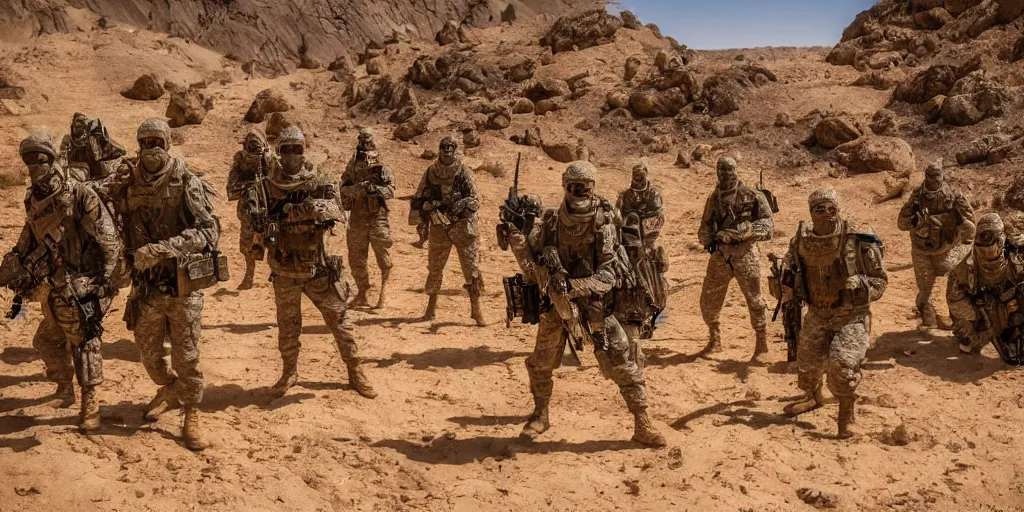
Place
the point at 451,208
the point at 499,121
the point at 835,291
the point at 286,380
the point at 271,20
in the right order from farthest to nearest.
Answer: the point at 271,20 < the point at 499,121 < the point at 451,208 < the point at 286,380 < the point at 835,291

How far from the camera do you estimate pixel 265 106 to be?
23.8 m

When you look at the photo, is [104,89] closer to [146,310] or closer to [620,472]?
[146,310]

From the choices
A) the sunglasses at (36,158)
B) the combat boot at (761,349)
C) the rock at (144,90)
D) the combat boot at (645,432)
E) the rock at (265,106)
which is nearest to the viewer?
the sunglasses at (36,158)

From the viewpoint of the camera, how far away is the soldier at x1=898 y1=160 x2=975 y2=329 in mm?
11336

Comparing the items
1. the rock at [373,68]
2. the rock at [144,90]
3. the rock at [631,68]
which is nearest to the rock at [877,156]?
the rock at [631,68]

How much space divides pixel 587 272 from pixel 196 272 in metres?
3.32

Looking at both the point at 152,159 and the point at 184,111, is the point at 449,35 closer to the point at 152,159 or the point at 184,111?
the point at 184,111

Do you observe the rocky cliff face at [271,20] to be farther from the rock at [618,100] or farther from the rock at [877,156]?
the rock at [877,156]

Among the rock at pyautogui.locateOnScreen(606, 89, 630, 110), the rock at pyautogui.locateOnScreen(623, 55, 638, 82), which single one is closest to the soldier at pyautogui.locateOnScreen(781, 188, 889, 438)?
the rock at pyautogui.locateOnScreen(606, 89, 630, 110)

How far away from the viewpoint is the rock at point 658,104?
25297 mm

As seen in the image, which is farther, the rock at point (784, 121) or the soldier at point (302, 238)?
the rock at point (784, 121)

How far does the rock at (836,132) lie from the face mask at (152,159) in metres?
18.8

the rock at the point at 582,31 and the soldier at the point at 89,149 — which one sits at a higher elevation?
the rock at the point at 582,31

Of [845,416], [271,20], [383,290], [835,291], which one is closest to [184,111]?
[271,20]
